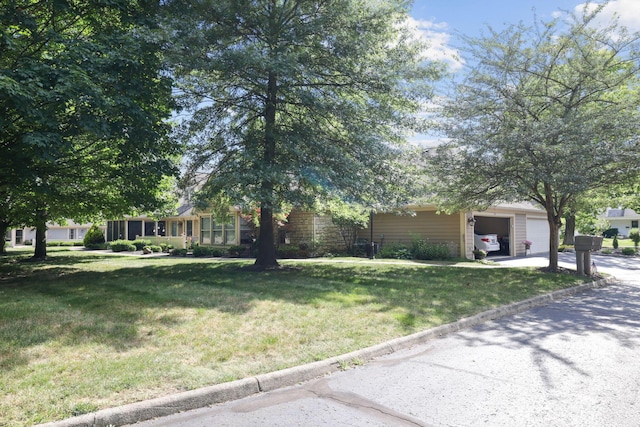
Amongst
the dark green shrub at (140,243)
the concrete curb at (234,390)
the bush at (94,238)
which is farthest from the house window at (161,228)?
the concrete curb at (234,390)

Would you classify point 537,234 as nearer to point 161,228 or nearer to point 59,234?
point 161,228

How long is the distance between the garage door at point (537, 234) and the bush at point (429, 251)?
9.23 metres

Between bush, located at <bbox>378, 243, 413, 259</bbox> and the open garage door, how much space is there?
9901 millimetres

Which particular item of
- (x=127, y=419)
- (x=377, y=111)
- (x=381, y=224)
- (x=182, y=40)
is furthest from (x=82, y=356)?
(x=381, y=224)

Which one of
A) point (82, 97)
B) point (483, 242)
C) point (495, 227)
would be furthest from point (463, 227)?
point (82, 97)

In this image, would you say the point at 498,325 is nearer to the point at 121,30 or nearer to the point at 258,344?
the point at 258,344

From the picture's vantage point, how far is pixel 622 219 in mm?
54094

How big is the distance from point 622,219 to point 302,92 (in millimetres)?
57660

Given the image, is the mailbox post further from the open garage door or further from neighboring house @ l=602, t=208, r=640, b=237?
neighboring house @ l=602, t=208, r=640, b=237

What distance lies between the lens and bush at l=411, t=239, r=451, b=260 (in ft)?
61.3

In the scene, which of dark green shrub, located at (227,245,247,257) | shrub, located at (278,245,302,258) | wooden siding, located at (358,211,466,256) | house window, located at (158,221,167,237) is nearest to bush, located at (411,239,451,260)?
wooden siding, located at (358,211,466,256)

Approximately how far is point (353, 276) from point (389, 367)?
7.06 metres

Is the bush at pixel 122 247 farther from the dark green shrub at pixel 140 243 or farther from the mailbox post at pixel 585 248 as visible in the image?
the mailbox post at pixel 585 248

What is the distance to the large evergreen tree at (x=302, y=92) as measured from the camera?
10.7 m
